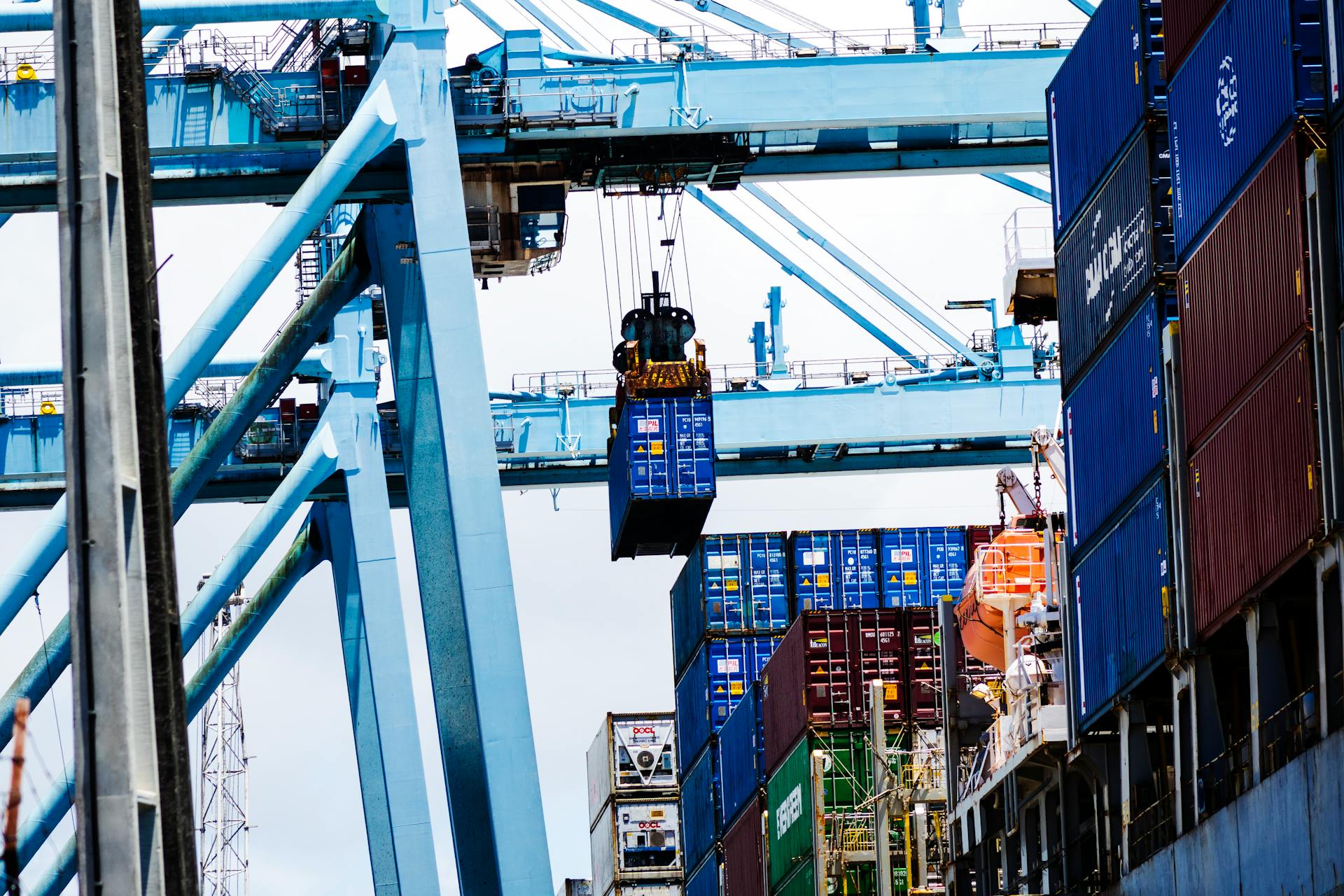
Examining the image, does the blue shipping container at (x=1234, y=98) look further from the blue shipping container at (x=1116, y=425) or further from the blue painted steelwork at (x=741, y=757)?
the blue painted steelwork at (x=741, y=757)

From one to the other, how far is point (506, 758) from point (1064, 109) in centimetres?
1022

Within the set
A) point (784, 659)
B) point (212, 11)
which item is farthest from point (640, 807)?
point (212, 11)

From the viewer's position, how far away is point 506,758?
29.0m

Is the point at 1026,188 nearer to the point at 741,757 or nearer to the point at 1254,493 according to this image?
the point at 741,757

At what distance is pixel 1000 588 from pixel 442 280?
8.29m

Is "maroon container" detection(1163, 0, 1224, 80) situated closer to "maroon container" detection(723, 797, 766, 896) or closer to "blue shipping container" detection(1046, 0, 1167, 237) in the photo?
"blue shipping container" detection(1046, 0, 1167, 237)

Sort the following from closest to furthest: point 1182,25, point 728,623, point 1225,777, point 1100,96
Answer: point 1225,777, point 1182,25, point 1100,96, point 728,623

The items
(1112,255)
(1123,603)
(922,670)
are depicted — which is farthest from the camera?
(922,670)

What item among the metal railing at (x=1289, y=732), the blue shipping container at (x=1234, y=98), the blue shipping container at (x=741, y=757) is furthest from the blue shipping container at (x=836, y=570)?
the metal railing at (x=1289, y=732)

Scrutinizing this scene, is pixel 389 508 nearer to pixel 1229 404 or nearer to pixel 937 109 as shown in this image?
pixel 937 109

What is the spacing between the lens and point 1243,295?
813 inches

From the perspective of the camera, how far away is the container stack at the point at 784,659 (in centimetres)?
3741

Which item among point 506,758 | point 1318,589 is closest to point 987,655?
point 506,758

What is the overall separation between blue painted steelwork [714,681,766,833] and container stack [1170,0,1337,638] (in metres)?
20.4
